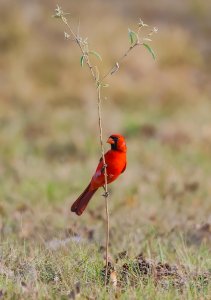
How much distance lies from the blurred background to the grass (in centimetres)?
3

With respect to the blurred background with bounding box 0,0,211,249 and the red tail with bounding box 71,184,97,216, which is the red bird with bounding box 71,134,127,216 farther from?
the blurred background with bounding box 0,0,211,249

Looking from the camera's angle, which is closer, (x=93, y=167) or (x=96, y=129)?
(x=93, y=167)

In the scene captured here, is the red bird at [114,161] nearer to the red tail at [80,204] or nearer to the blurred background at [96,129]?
the red tail at [80,204]

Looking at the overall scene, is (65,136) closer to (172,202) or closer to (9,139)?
(9,139)

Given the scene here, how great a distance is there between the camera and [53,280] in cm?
481

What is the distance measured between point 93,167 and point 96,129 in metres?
2.93

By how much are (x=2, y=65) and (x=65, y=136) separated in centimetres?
722

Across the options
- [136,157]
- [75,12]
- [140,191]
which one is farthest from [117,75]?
[75,12]

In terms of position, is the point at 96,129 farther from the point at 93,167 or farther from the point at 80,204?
the point at 80,204

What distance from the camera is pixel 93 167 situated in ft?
37.4

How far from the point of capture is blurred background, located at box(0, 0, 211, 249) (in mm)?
8195

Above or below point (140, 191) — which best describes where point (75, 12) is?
above

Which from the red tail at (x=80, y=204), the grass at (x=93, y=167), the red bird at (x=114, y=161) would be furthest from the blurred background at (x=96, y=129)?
the red tail at (x=80, y=204)

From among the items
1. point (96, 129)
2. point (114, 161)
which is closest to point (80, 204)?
point (114, 161)
